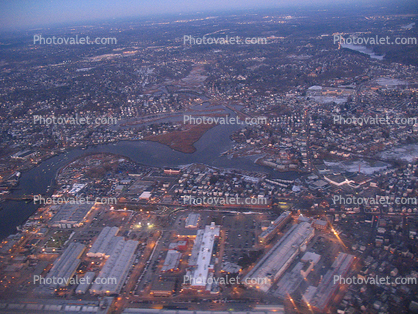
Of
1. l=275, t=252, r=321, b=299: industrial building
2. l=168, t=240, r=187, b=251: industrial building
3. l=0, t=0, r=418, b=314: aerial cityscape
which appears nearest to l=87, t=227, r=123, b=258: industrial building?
l=0, t=0, r=418, b=314: aerial cityscape

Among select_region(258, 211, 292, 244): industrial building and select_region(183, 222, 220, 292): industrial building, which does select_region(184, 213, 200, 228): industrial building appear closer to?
select_region(183, 222, 220, 292): industrial building

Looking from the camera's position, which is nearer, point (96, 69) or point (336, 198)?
point (336, 198)

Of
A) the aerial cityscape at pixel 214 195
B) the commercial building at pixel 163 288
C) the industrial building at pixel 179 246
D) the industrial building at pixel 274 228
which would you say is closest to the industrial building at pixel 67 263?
the aerial cityscape at pixel 214 195

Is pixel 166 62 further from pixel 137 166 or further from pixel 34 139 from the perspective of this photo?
pixel 137 166

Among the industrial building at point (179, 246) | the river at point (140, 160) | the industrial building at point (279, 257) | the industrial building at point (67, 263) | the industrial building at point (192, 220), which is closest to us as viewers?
the industrial building at point (279, 257)

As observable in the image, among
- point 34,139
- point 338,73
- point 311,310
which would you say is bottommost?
point 311,310

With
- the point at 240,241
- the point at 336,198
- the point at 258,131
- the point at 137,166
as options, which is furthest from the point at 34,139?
the point at 336,198

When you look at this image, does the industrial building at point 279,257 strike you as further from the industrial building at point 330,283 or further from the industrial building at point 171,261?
the industrial building at point 171,261
